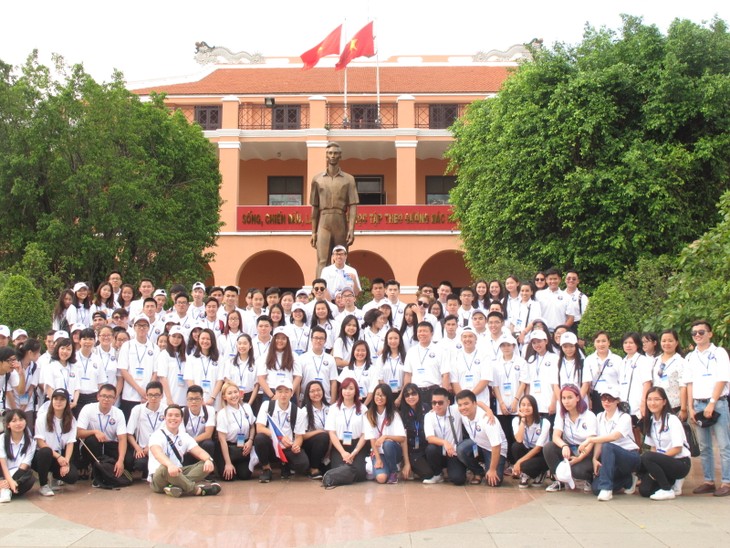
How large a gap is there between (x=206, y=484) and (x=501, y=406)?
3137 mm

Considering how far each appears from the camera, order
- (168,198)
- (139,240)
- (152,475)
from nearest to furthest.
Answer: (152,475) < (139,240) < (168,198)

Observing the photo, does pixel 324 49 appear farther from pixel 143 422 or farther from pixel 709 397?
pixel 709 397

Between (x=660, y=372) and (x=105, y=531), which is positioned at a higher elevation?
(x=660, y=372)

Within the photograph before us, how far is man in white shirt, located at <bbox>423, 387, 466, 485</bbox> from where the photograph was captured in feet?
24.3

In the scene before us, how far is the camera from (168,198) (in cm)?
2070

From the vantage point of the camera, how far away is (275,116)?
2822 cm

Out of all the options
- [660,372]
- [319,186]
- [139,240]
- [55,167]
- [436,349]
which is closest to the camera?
[660,372]

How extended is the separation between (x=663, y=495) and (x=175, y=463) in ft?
14.8

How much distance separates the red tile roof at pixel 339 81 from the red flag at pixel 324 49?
230cm

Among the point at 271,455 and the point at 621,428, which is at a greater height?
the point at 621,428

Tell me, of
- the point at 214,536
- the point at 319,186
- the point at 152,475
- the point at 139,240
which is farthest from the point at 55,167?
the point at 214,536

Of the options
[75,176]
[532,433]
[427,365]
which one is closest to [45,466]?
[427,365]

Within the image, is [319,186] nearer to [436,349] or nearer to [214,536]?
[436,349]

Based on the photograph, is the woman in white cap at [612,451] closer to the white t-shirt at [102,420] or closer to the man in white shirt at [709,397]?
the man in white shirt at [709,397]
